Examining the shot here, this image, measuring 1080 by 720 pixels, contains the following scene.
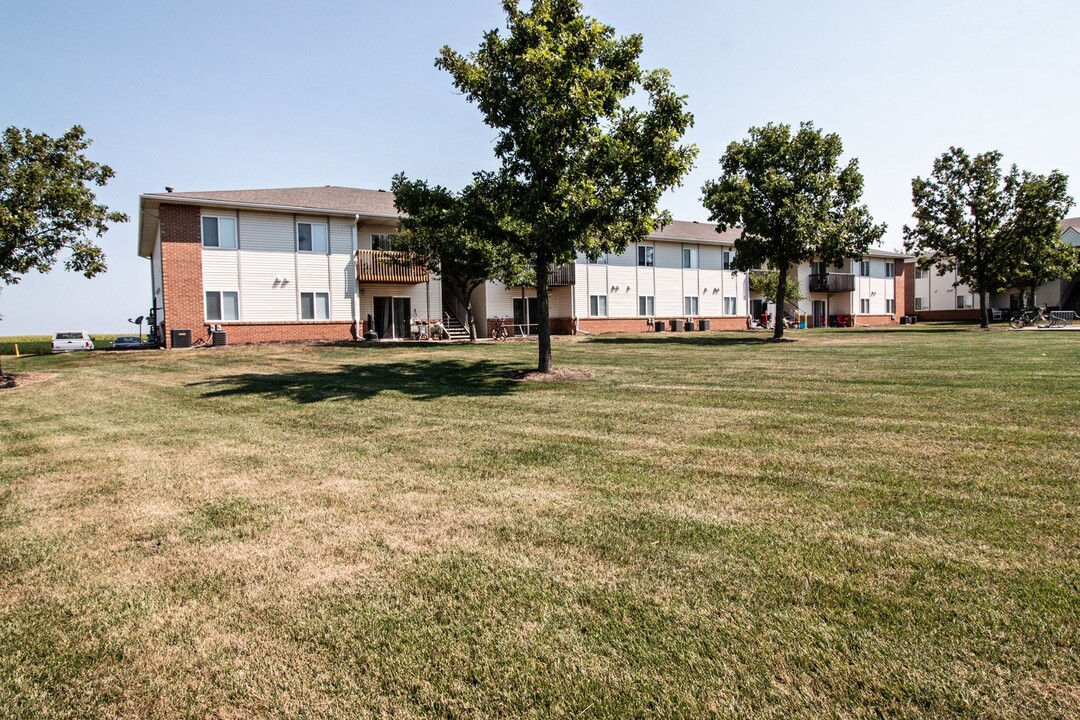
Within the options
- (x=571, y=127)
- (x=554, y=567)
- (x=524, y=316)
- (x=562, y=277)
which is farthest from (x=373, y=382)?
(x=562, y=277)

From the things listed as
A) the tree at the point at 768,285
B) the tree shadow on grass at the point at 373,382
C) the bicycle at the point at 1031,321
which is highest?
the tree at the point at 768,285

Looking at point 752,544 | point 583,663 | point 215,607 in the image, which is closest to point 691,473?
point 752,544

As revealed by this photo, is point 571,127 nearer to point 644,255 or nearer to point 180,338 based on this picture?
point 180,338

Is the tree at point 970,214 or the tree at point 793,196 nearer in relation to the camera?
the tree at point 793,196

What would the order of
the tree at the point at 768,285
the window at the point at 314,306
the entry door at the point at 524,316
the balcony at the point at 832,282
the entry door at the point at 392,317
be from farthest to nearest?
the balcony at the point at 832,282
the tree at the point at 768,285
the entry door at the point at 524,316
the entry door at the point at 392,317
the window at the point at 314,306

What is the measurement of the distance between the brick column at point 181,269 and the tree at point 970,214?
37.7m

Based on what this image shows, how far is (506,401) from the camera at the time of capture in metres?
10.3

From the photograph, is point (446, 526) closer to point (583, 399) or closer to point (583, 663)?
point (583, 663)

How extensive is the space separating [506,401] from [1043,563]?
303 inches

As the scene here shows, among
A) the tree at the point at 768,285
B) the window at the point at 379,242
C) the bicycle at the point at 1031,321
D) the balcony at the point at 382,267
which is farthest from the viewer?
the tree at the point at 768,285

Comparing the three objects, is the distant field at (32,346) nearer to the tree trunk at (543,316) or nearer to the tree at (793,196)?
the tree trunk at (543,316)

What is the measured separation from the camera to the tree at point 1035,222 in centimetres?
3225

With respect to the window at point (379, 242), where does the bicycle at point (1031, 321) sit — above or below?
below

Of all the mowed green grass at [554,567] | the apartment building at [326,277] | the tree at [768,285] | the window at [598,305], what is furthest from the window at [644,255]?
the mowed green grass at [554,567]
